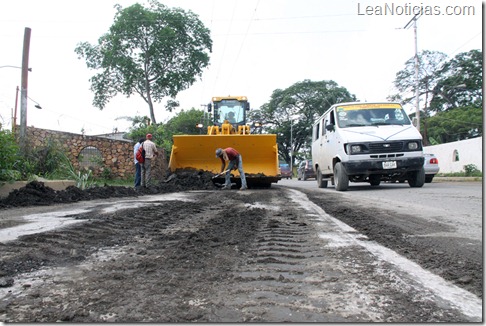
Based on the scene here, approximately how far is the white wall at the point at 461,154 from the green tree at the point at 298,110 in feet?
92.1

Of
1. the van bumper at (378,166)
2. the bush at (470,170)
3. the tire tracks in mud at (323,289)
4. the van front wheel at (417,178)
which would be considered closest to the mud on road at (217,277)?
the tire tracks in mud at (323,289)

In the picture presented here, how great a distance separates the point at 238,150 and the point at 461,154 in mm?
14236

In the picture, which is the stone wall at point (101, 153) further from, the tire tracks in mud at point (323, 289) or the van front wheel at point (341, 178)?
the tire tracks in mud at point (323, 289)

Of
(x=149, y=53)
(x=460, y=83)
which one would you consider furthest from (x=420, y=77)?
(x=149, y=53)

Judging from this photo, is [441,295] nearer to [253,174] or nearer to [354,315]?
[354,315]

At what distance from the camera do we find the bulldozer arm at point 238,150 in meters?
12.4

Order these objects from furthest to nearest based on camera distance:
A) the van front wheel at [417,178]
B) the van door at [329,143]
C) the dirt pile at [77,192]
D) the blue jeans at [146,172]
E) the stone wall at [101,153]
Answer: the stone wall at [101,153] < the blue jeans at [146,172] < the van door at [329,143] < the van front wheel at [417,178] < the dirt pile at [77,192]

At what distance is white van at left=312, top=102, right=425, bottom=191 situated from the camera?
9.25 meters

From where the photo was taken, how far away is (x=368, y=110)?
402 inches

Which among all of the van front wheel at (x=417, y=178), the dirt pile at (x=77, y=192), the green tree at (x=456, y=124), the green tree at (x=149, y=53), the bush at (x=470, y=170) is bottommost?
the dirt pile at (x=77, y=192)

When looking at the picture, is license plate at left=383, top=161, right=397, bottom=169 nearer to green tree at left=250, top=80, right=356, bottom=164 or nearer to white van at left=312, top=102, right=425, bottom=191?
white van at left=312, top=102, right=425, bottom=191

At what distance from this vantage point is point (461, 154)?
20.8 metres

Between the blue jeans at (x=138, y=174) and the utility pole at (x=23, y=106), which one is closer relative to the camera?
the utility pole at (x=23, y=106)

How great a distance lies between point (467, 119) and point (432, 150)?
1782 centimetres
